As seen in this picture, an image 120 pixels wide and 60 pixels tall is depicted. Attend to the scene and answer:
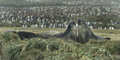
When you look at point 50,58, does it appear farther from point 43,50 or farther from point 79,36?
point 79,36

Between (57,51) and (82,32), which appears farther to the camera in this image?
(82,32)

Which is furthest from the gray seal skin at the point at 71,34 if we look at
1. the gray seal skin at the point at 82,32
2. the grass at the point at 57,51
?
the grass at the point at 57,51

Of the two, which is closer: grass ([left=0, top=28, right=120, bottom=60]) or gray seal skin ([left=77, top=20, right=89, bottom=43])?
grass ([left=0, top=28, right=120, bottom=60])

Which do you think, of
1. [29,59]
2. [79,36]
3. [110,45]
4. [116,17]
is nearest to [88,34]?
[79,36]

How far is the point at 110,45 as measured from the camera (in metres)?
4.20

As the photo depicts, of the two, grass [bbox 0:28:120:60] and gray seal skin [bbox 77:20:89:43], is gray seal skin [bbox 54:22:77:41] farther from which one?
grass [bbox 0:28:120:60]

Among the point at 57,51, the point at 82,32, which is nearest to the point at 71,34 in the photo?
the point at 82,32

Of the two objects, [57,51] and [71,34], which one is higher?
[57,51]

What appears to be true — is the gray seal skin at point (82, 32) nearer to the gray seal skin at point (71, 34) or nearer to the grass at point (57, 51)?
the gray seal skin at point (71, 34)

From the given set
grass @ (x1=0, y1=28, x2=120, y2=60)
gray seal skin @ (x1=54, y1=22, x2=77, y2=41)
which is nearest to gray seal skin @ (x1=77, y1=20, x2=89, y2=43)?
gray seal skin @ (x1=54, y1=22, x2=77, y2=41)

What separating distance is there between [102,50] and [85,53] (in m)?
0.30

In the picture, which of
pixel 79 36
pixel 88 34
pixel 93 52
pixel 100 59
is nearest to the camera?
pixel 100 59

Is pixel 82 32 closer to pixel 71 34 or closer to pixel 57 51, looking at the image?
pixel 71 34

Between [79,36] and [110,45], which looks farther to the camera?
[79,36]
